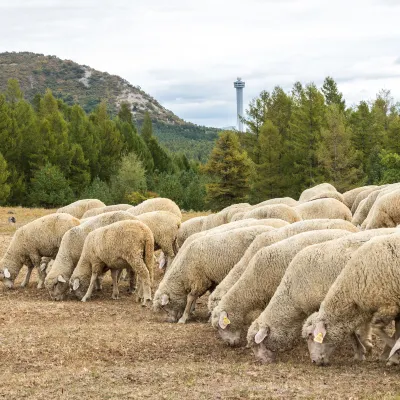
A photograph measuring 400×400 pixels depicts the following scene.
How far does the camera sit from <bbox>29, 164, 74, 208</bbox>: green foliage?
70.9m

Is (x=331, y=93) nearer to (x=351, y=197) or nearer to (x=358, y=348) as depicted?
(x=351, y=197)

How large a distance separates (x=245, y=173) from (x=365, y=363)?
163 ft

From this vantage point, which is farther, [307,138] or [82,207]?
[307,138]

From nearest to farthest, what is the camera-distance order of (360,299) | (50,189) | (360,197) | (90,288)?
(360,299) → (90,288) → (360,197) → (50,189)

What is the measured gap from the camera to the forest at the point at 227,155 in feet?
199

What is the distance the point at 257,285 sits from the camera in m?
12.5

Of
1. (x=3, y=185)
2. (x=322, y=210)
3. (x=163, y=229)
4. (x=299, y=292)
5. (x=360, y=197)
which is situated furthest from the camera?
(x=3, y=185)

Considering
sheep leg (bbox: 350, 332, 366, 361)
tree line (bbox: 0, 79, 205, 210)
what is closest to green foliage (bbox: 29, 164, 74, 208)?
tree line (bbox: 0, 79, 205, 210)

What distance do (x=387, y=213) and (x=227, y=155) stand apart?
4159 cm

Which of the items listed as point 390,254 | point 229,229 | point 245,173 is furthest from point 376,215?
point 245,173

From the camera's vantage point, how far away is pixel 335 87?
80500mm

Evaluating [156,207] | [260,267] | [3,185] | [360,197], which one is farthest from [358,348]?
[3,185]

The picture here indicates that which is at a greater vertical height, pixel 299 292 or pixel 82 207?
pixel 82 207

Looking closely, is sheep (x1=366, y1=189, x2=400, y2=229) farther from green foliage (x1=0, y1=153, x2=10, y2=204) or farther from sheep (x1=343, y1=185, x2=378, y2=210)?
green foliage (x1=0, y1=153, x2=10, y2=204)
